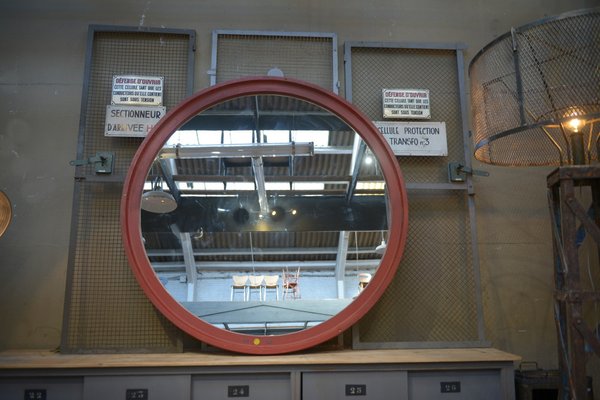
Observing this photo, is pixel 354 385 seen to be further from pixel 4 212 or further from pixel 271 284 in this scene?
pixel 4 212

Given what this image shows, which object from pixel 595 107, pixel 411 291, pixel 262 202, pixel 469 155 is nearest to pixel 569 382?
pixel 411 291

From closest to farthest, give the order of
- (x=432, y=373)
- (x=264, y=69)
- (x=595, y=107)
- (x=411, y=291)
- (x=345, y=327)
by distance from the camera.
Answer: (x=595, y=107), (x=432, y=373), (x=345, y=327), (x=411, y=291), (x=264, y=69)

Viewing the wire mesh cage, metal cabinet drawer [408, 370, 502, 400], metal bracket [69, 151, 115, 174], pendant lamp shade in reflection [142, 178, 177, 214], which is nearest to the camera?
the wire mesh cage

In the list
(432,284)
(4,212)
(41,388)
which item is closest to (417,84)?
(432,284)

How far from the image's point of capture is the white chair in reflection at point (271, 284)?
246 centimetres

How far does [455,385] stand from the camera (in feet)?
7.44

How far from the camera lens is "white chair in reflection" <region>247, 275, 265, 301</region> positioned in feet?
8.09

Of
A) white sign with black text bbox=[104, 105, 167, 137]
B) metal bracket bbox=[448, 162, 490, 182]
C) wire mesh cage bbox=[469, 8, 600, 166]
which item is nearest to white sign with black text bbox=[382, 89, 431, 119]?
metal bracket bbox=[448, 162, 490, 182]

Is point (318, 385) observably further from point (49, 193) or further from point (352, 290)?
point (49, 193)

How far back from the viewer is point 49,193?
108 inches

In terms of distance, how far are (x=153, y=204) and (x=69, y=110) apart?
0.87 metres

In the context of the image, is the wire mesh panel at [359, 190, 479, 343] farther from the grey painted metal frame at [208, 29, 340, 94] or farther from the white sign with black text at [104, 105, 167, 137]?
the white sign with black text at [104, 105, 167, 137]

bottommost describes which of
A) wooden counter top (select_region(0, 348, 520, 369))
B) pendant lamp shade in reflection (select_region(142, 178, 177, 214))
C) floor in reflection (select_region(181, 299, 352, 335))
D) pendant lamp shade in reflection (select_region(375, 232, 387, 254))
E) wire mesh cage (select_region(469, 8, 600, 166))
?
wooden counter top (select_region(0, 348, 520, 369))

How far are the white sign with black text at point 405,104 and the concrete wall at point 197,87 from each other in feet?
1.34
